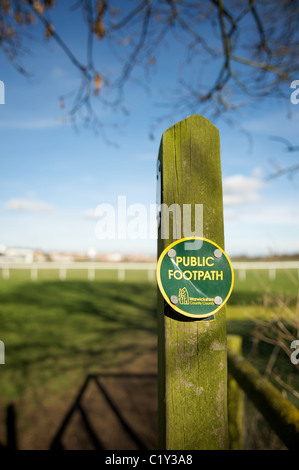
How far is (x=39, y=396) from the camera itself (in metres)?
3.82

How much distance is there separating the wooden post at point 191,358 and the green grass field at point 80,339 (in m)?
1.37

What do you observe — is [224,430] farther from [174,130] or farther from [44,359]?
[44,359]

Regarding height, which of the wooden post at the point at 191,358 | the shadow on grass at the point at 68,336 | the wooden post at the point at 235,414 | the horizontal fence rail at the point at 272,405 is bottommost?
the shadow on grass at the point at 68,336

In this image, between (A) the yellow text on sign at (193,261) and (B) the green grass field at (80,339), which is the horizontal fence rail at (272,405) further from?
(A) the yellow text on sign at (193,261)

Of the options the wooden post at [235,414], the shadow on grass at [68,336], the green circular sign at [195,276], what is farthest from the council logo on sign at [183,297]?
the shadow on grass at [68,336]

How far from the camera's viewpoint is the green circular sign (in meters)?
0.93

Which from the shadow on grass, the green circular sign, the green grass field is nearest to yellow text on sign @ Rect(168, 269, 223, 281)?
the green circular sign

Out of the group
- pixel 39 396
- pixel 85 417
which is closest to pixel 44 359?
pixel 39 396

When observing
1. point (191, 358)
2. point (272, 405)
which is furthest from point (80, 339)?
point (191, 358)

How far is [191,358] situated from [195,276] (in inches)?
9.7

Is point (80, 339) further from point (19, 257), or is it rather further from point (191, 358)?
point (19, 257)

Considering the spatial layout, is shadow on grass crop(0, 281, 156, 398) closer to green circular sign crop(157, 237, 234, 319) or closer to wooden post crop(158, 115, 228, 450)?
wooden post crop(158, 115, 228, 450)

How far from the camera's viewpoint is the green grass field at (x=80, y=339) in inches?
124
